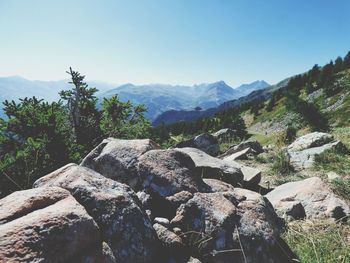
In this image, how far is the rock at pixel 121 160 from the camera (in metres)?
6.05

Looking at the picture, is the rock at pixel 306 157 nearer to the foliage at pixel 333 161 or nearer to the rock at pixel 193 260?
the foliage at pixel 333 161

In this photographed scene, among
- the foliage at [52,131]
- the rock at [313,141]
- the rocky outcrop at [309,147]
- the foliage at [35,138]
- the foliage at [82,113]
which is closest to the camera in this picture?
the foliage at [52,131]

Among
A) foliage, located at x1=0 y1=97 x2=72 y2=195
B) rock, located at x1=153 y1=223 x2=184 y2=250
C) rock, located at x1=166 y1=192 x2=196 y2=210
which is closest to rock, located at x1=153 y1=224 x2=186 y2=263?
rock, located at x1=153 y1=223 x2=184 y2=250

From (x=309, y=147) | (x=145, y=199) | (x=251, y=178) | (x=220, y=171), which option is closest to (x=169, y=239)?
(x=145, y=199)

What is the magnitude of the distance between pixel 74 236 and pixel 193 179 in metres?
2.83

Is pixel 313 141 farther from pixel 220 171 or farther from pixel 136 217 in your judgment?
pixel 136 217

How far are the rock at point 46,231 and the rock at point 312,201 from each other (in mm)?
4537

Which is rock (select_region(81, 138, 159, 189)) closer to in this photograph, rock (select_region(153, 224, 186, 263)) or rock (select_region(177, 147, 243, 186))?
rock (select_region(153, 224, 186, 263))

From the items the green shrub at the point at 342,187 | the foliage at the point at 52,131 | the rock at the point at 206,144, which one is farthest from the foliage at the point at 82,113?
the green shrub at the point at 342,187

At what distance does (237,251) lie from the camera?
4.40 metres

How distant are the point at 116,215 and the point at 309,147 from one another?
42.8 ft

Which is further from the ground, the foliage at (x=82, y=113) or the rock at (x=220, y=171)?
the foliage at (x=82, y=113)

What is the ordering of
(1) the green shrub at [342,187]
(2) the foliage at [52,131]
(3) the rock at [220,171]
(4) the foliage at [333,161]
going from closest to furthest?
(1) the green shrub at [342,187]
(3) the rock at [220,171]
(2) the foliage at [52,131]
(4) the foliage at [333,161]

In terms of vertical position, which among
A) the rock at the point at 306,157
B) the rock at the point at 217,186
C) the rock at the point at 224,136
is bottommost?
the rock at the point at 224,136
